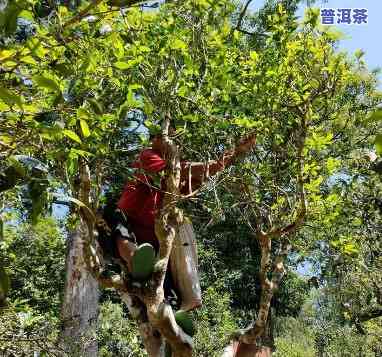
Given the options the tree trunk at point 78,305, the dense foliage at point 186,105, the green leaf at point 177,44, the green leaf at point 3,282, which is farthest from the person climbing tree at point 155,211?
the tree trunk at point 78,305

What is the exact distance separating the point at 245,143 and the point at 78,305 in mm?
3780

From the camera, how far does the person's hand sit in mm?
3369

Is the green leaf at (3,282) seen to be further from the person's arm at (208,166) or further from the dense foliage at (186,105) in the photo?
the person's arm at (208,166)

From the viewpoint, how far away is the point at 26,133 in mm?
1739

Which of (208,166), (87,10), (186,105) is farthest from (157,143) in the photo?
(87,10)

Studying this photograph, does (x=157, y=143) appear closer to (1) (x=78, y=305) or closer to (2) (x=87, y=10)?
(2) (x=87, y=10)

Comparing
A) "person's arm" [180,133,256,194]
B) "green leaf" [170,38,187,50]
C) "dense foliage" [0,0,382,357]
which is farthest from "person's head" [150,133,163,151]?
"green leaf" [170,38,187,50]

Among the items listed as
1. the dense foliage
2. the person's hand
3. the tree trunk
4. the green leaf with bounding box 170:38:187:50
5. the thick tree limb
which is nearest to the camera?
the thick tree limb

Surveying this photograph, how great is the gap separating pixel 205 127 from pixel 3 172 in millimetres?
2140

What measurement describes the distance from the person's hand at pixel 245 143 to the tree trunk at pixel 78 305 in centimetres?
322

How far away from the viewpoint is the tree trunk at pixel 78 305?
605 centimetres

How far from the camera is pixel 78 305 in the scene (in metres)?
6.38

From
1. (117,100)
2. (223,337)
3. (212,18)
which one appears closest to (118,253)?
(117,100)

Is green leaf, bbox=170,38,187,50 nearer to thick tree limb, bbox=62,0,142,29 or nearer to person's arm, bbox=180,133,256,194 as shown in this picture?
person's arm, bbox=180,133,256,194
